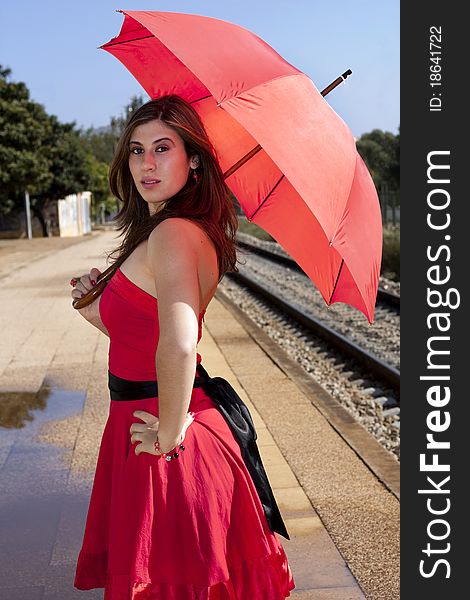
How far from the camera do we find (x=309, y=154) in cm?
226

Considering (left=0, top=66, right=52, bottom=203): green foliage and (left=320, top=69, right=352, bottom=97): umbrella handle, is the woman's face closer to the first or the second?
(left=320, top=69, right=352, bottom=97): umbrella handle

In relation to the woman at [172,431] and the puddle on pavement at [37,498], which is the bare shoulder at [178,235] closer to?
the woman at [172,431]

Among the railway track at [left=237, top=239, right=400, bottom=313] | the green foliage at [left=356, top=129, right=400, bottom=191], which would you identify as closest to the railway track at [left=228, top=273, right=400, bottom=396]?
the railway track at [left=237, top=239, right=400, bottom=313]

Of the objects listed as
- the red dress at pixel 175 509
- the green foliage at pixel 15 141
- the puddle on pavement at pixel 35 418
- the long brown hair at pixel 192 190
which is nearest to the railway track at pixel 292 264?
A: the long brown hair at pixel 192 190

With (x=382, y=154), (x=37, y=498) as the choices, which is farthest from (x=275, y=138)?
(x=382, y=154)

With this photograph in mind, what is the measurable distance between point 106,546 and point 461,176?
506 centimetres

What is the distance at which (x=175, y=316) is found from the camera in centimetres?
197

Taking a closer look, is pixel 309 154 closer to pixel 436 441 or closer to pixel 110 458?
pixel 110 458

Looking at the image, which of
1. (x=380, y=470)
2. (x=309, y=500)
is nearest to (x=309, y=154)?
(x=309, y=500)

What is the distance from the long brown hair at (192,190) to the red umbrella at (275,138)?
0.11 meters

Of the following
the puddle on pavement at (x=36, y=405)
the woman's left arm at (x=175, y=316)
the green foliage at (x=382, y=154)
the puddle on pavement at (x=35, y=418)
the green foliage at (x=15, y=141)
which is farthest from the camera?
the green foliage at (x=382, y=154)

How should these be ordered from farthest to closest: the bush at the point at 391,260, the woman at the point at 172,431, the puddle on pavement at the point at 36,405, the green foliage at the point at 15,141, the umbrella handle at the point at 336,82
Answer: the green foliage at the point at 15,141, the bush at the point at 391,260, the puddle on pavement at the point at 36,405, the umbrella handle at the point at 336,82, the woman at the point at 172,431

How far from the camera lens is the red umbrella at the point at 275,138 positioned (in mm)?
2211

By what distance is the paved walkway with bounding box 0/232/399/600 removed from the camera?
144 inches
